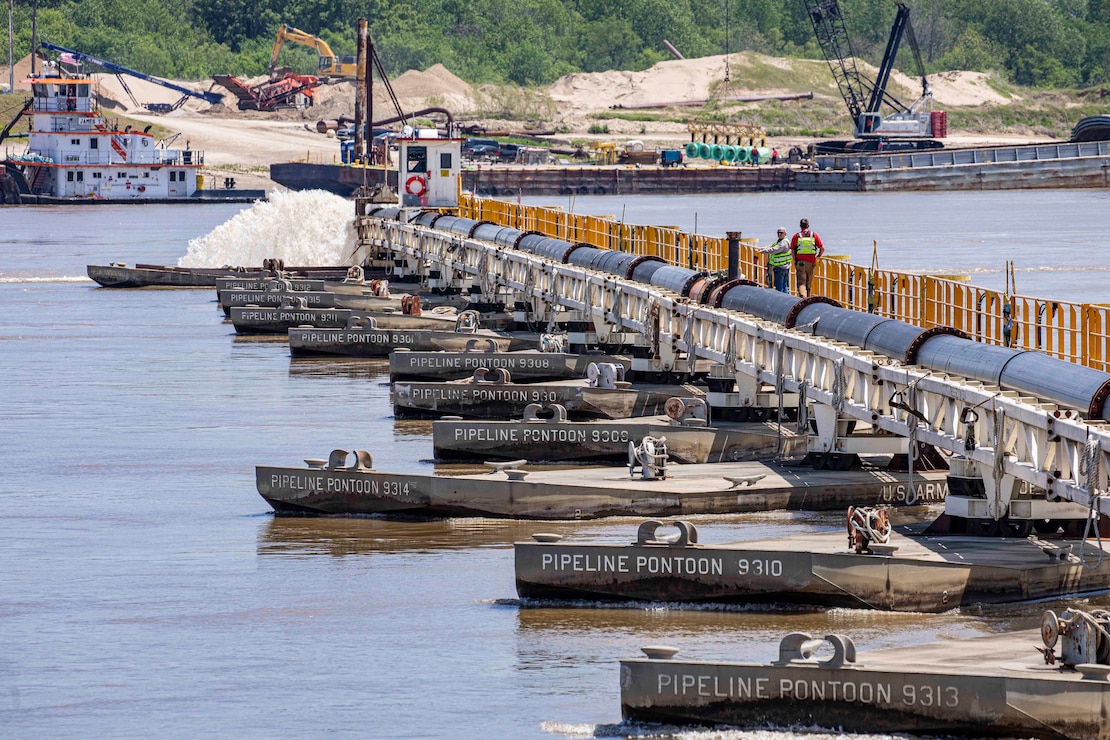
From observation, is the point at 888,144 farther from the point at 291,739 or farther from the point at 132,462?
the point at 291,739

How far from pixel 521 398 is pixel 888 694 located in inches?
840

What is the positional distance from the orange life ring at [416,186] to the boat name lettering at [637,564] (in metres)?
50.6

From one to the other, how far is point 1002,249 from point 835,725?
253 feet

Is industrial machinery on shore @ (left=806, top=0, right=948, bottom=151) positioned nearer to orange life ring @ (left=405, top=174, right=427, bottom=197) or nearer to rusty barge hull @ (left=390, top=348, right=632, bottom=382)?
orange life ring @ (left=405, top=174, right=427, bottom=197)

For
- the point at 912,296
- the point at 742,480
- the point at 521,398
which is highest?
the point at 912,296

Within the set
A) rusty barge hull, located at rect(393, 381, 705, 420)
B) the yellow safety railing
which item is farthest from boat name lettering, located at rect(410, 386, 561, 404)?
the yellow safety railing

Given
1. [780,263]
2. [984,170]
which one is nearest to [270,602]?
[780,263]

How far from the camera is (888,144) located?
579 feet

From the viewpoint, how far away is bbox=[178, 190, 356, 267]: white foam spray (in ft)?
274

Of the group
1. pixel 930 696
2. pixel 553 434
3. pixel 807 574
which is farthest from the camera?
pixel 553 434

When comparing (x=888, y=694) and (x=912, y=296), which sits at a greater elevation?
(x=912, y=296)

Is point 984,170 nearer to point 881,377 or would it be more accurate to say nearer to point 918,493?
point 918,493

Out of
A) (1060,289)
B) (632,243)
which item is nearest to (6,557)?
(632,243)

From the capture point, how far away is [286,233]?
83.9 meters
